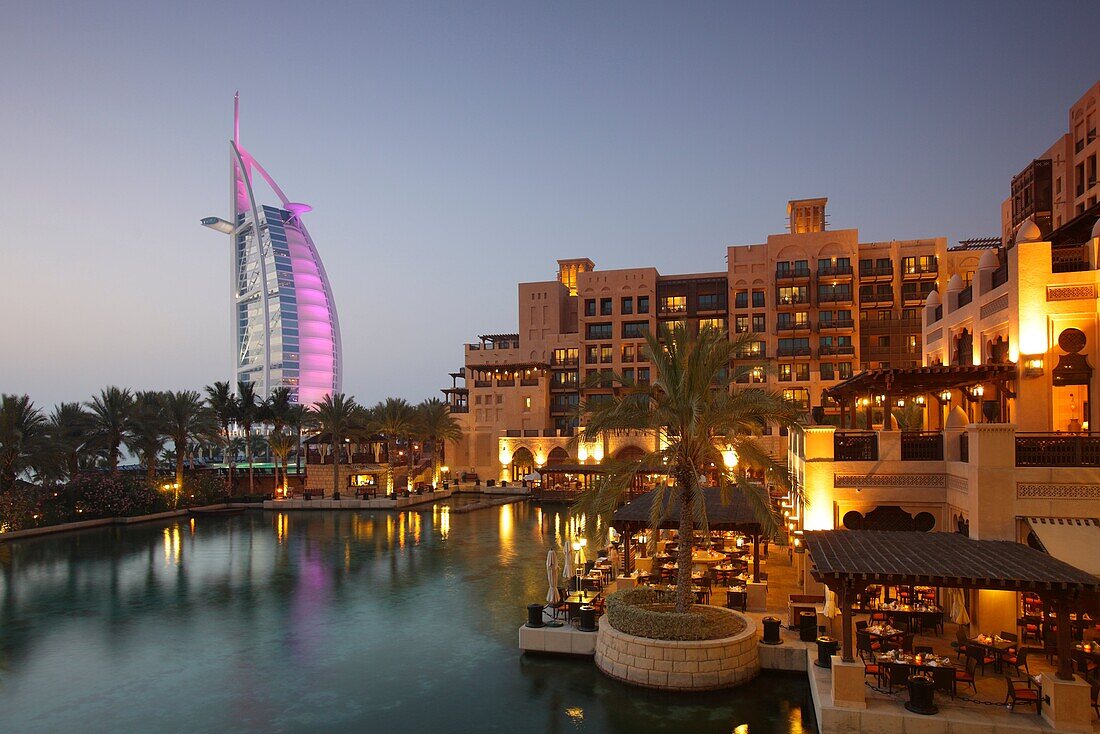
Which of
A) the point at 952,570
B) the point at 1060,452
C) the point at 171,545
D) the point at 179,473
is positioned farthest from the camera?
the point at 179,473

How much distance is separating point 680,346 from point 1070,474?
8.82 m

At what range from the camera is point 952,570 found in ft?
42.1

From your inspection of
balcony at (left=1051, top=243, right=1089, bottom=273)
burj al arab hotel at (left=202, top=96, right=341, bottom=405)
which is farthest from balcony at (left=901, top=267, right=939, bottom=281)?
burj al arab hotel at (left=202, top=96, right=341, bottom=405)

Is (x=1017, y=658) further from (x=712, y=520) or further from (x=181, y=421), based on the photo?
(x=181, y=421)

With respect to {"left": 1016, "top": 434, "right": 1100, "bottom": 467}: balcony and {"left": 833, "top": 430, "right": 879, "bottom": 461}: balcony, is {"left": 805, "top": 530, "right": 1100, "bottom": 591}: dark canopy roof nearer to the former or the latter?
{"left": 1016, "top": 434, "right": 1100, "bottom": 467}: balcony

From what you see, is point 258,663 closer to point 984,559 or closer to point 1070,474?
point 984,559

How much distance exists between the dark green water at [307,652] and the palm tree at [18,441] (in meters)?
6.87

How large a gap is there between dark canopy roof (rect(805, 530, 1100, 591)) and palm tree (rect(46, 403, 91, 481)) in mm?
44669

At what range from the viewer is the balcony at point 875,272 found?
64.0 m

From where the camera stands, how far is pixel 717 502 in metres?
25.1

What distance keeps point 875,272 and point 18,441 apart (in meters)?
64.7

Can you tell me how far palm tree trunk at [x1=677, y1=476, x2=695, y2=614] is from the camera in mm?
15977

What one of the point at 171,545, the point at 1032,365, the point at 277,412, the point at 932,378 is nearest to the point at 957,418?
the point at 932,378

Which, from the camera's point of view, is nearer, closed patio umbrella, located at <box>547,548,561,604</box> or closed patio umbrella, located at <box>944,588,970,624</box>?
closed patio umbrella, located at <box>944,588,970,624</box>
